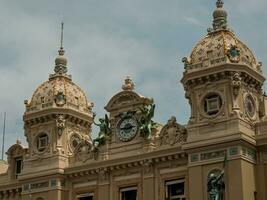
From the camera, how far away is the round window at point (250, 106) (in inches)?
1761

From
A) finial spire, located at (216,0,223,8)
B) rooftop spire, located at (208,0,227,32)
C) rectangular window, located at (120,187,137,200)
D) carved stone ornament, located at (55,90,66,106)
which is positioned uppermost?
finial spire, located at (216,0,223,8)

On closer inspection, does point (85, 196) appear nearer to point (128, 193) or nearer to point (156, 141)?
point (128, 193)

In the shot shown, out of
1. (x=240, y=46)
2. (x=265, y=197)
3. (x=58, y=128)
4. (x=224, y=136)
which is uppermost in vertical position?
(x=240, y=46)

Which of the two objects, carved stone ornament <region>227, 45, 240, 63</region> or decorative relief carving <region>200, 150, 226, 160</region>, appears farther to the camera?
carved stone ornament <region>227, 45, 240, 63</region>

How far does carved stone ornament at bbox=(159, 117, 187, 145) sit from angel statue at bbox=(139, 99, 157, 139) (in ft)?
3.23

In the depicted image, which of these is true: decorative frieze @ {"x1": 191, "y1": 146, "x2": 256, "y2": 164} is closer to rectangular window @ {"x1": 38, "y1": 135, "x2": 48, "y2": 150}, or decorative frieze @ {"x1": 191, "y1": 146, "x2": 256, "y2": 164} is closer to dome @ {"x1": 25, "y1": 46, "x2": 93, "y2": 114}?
dome @ {"x1": 25, "y1": 46, "x2": 93, "y2": 114}

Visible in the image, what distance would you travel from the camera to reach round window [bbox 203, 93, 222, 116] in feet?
145

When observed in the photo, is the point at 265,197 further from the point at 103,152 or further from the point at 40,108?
the point at 40,108

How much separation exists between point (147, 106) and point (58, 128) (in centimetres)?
765

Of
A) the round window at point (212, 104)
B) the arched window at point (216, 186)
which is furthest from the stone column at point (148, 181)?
the round window at point (212, 104)

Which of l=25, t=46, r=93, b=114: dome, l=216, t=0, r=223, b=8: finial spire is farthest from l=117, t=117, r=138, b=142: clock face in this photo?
l=216, t=0, r=223, b=8: finial spire

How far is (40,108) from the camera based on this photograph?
52938 millimetres

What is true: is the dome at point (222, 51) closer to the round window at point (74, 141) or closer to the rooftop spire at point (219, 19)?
the rooftop spire at point (219, 19)

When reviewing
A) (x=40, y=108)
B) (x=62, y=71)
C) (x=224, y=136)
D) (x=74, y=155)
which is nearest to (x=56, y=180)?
(x=74, y=155)
